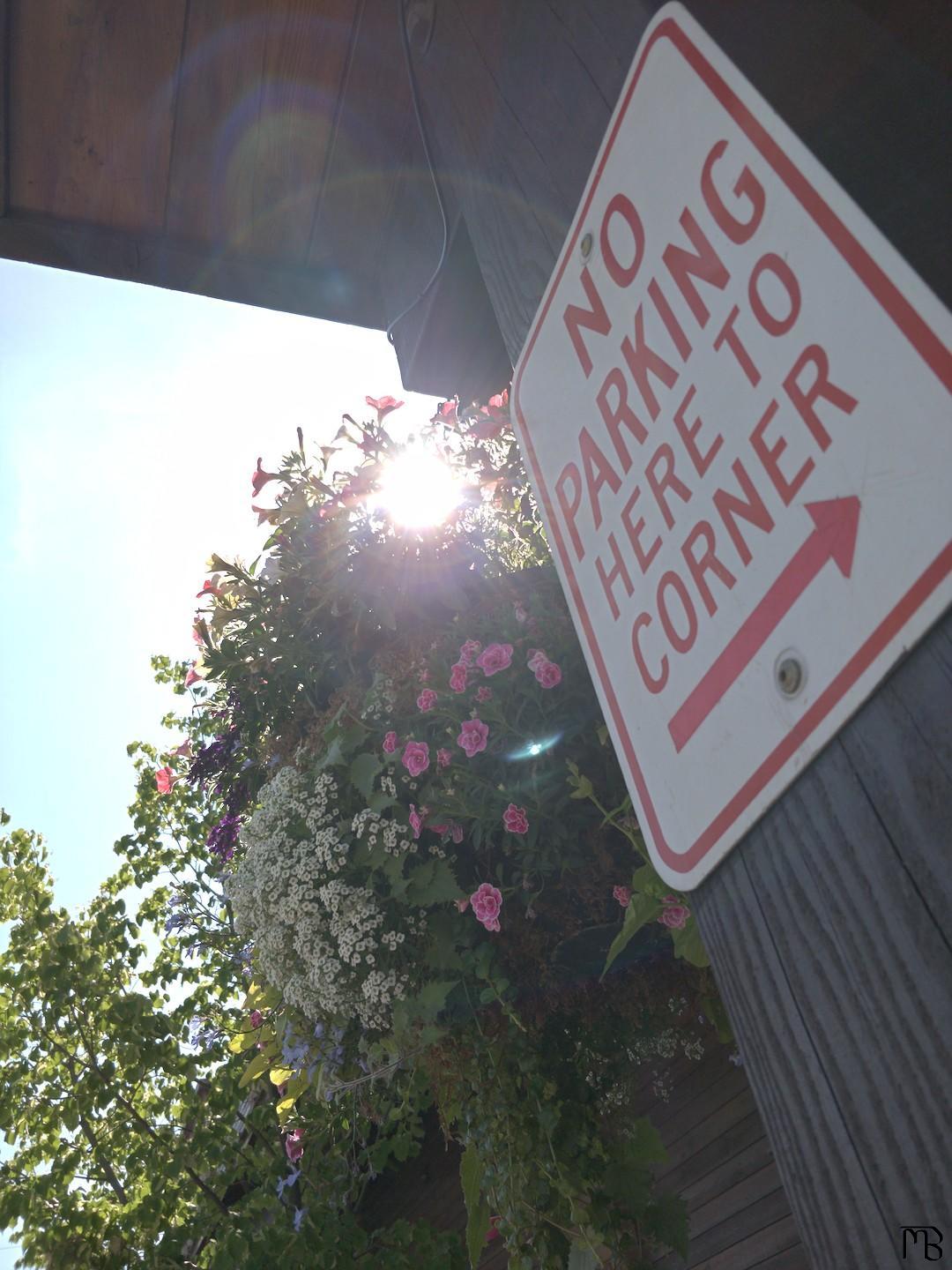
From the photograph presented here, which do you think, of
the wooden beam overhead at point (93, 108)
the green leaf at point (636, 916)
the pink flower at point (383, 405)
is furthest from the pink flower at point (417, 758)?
the wooden beam overhead at point (93, 108)

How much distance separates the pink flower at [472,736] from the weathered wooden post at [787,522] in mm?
701

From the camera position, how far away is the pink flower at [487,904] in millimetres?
1536

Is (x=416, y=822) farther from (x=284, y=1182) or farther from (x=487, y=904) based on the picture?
(x=284, y=1182)

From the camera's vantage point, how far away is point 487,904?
1.55 m

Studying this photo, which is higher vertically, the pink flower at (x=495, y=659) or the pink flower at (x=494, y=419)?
the pink flower at (x=494, y=419)

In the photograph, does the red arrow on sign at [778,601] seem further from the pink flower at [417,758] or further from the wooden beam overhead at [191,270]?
the wooden beam overhead at [191,270]

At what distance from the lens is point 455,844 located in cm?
174

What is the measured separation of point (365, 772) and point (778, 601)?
4.26ft

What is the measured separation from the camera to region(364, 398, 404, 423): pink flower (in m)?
2.34

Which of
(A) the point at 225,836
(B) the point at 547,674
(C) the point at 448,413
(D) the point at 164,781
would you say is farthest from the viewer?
(D) the point at 164,781

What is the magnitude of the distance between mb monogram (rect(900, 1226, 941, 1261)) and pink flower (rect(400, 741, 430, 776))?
1223mm

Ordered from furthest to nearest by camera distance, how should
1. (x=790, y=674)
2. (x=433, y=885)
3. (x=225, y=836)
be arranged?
1. (x=225, y=836)
2. (x=433, y=885)
3. (x=790, y=674)

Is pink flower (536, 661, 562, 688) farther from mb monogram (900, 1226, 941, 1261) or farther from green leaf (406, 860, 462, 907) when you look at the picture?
mb monogram (900, 1226, 941, 1261)

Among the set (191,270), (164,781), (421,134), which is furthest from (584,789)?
(164,781)
